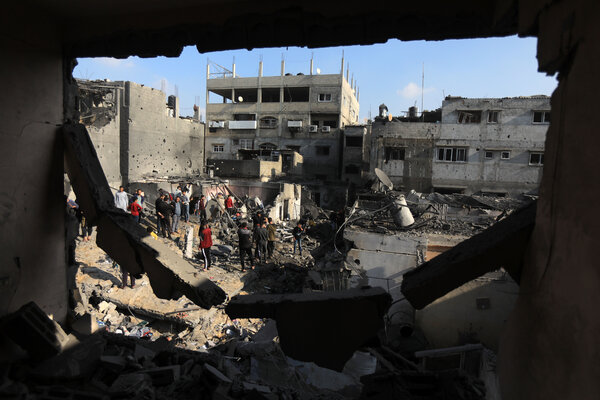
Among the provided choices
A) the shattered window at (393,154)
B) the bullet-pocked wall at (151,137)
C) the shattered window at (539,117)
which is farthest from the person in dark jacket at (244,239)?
the shattered window at (539,117)

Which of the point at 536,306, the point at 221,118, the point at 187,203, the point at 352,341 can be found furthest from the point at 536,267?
the point at 221,118

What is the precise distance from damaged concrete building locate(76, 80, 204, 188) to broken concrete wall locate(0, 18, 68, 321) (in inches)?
663

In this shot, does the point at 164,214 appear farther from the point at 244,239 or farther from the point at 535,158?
the point at 535,158

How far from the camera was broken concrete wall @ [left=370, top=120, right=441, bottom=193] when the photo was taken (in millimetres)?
26719

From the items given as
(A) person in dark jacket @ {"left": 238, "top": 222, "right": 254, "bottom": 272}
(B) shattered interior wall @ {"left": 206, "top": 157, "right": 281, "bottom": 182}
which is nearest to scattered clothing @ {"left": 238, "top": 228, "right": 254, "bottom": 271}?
(A) person in dark jacket @ {"left": 238, "top": 222, "right": 254, "bottom": 272}

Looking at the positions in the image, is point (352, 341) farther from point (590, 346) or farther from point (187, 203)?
point (187, 203)

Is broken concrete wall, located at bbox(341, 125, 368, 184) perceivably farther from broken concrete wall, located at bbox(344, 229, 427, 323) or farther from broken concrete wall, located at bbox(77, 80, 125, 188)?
broken concrete wall, located at bbox(344, 229, 427, 323)

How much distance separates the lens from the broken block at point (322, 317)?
284 centimetres

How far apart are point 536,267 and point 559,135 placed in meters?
0.77

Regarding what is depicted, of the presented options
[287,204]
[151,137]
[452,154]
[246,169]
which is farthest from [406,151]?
[151,137]

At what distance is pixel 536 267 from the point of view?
206 cm

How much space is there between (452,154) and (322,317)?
26773mm

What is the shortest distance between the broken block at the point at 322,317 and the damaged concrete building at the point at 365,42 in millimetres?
127

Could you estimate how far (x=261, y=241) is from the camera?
12922 mm
